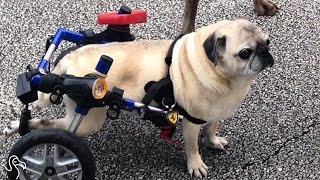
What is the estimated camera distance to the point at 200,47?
2.02m

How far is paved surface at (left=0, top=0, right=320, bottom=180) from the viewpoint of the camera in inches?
91.8

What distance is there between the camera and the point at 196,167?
226 centimetres

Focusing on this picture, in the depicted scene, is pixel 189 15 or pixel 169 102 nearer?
pixel 169 102

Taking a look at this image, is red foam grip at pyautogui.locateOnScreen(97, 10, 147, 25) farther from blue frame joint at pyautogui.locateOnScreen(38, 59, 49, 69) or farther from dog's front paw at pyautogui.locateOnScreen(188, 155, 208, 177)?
dog's front paw at pyautogui.locateOnScreen(188, 155, 208, 177)

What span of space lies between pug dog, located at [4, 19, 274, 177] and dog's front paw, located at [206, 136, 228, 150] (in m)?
0.19

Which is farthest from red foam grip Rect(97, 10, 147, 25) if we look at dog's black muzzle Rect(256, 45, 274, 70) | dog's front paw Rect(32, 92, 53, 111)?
dog's black muzzle Rect(256, 45, 274, 70)

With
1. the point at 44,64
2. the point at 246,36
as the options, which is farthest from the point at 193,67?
the point at 44,64

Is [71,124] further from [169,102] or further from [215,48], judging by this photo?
[215,48]

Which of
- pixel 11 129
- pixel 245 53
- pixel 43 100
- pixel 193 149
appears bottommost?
pixel 193 149

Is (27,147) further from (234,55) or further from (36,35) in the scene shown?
(36,35)

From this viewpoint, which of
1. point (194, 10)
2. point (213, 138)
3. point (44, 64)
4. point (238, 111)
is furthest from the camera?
point (194, 10)

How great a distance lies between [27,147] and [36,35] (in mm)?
1284

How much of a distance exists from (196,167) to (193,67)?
483 millimetres

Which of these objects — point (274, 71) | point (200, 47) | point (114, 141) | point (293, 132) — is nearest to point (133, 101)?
point (200, 47)
